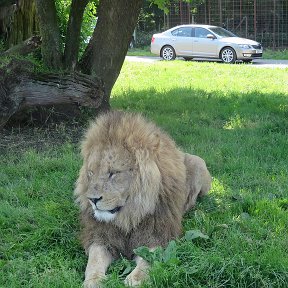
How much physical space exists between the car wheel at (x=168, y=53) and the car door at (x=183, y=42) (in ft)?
0.73

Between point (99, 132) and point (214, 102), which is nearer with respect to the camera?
point (99, 132)

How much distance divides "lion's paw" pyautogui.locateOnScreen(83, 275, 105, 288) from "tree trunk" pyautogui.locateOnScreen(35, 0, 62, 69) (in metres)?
5.19

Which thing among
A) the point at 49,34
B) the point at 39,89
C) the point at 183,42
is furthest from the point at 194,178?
the point at 183,42

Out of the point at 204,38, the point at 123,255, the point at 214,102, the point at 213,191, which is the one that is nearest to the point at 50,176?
the point at 213,191

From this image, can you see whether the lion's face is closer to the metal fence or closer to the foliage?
the foliage

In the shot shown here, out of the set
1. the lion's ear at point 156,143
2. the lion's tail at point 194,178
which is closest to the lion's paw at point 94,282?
the lion's ear at point 156,143

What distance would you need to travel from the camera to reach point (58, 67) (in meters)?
8.40

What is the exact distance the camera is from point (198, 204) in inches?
204

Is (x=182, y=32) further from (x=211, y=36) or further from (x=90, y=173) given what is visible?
(x=90, y=173)

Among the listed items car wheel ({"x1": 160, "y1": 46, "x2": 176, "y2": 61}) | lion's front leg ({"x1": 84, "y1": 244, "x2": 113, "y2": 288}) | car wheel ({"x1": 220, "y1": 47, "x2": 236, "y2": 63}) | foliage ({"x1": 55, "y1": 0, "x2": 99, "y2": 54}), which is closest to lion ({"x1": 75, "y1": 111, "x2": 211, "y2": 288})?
lion's front leg ({"x1": 84, "y1": 244, "x2": 113, "y2": 288})

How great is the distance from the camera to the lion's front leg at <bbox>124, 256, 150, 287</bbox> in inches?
143

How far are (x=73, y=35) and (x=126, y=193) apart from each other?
17.4 ft

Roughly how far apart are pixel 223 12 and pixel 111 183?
27.5 m

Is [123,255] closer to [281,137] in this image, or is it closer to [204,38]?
[281,137]
